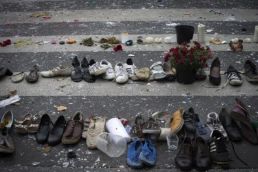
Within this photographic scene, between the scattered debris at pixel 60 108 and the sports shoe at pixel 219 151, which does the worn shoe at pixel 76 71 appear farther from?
the sports shoe at pixel 219 151

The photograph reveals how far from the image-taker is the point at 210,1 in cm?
697

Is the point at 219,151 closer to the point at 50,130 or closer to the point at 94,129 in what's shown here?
the point at 94,129

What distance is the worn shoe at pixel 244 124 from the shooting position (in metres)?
3.55

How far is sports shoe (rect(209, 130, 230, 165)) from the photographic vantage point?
3308 millimetres

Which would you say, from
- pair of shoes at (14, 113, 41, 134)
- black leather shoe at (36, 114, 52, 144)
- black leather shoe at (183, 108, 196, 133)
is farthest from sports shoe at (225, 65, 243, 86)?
pair of shoes at (14, 113, 41, 134)

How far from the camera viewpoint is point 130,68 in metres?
4.71

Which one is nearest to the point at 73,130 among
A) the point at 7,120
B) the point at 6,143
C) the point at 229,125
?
the point at 6,143

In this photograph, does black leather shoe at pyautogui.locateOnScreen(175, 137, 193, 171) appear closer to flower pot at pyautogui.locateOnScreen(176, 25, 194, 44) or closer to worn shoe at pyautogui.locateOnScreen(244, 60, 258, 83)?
worn shoe at pyautogui.locateOnScreen(244, 60, 258, 83)

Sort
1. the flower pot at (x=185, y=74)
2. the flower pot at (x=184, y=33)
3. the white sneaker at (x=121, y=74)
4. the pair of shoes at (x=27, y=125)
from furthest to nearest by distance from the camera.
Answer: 1. the flower pot at (x=184, y=33)
2. the white sneaker at (x=121, y=74)
3. the flower pot at (x=185, y=74)
4. the pair of shoes at (x=27, y=125)

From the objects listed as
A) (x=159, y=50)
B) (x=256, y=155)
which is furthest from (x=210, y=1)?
(x=256, y=155)

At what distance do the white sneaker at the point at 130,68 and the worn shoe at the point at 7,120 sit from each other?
4.70 ft

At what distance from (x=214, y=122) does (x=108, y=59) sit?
1871 millimetres

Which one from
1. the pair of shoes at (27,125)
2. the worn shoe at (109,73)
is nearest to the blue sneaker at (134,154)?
the pair of shoes at (27,125)

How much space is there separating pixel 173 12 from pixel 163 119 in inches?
121
